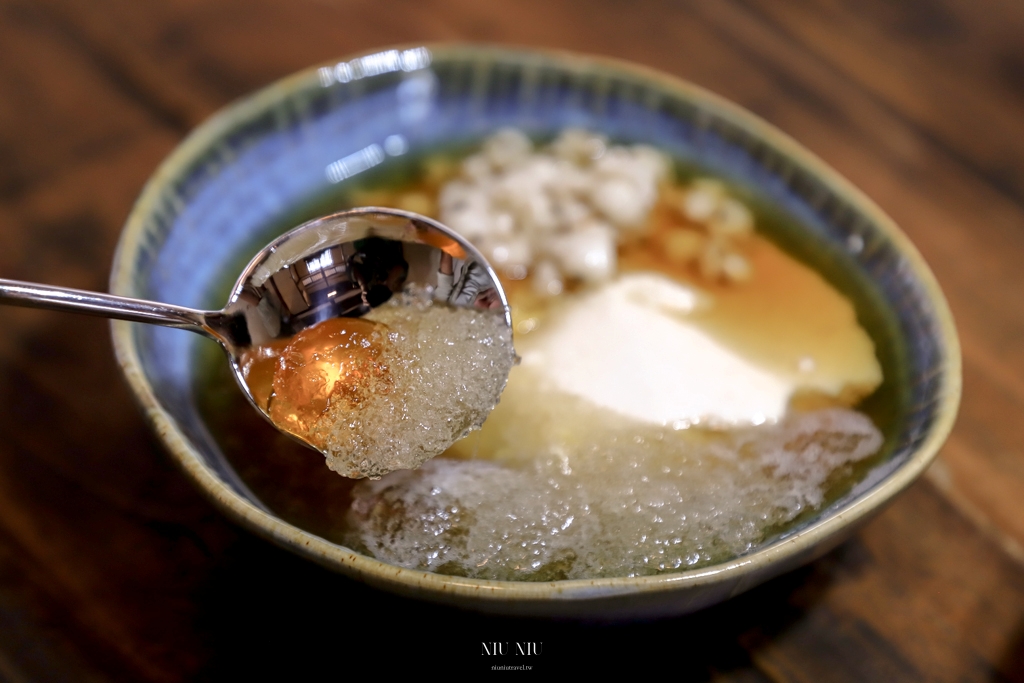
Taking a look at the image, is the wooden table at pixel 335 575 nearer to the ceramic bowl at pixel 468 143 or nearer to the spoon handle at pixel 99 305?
the ceramic bowl at pixel 468 143

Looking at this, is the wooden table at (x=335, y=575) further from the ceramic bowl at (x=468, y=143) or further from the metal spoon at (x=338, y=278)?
the metal spoon at (x=338, y=278)

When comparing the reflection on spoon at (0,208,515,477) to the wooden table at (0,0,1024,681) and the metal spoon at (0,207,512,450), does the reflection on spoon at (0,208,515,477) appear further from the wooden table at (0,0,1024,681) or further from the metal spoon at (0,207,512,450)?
the wooden table at (0,0,1024,681)

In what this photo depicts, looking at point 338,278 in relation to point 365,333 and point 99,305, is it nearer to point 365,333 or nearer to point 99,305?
point 365,333

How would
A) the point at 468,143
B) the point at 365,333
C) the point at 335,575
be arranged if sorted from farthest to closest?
the point at 468,143 < the point at 365,333 < the point at 335,575

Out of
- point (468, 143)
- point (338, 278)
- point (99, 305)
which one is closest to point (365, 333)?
point (338, 278)

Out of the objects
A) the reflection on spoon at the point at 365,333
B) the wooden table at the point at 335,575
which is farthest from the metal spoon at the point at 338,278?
the wooden table at the point at 335,575

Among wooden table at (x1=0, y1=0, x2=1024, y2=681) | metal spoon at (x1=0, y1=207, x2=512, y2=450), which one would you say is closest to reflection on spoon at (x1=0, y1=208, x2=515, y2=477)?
metal spoon at (x1=0, y1=207, x2=512, y2=450)

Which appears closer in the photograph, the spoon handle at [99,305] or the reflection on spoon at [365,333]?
the spoon handle at [99,305]

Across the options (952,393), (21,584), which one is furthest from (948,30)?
(21,584)
